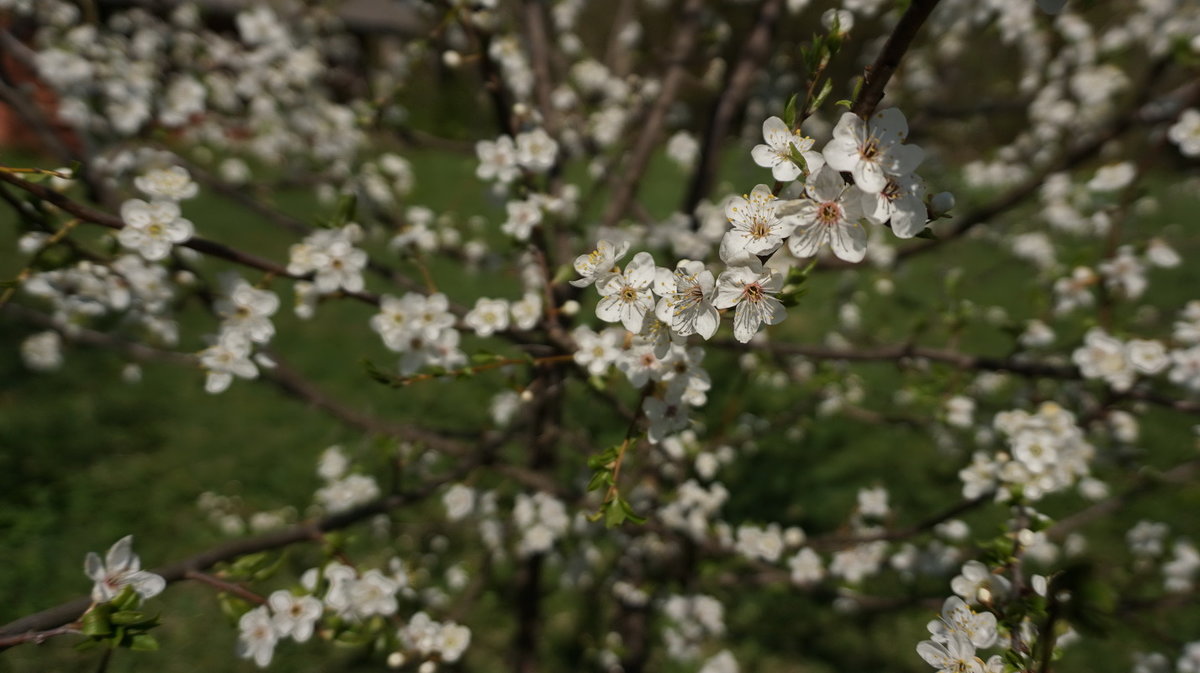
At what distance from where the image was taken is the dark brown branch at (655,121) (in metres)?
2.59

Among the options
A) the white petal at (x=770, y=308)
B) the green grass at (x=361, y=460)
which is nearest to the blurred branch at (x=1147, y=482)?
the green grass at (x=361, y=460)

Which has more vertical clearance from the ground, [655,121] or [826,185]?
[655,121]

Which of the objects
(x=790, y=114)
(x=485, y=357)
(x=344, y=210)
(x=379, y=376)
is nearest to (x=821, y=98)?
(x=790, y=114)

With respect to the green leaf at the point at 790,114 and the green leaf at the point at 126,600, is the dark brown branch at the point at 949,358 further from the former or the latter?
the green leaf at the point at 126,600

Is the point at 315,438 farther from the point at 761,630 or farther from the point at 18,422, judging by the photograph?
the point at 761,630

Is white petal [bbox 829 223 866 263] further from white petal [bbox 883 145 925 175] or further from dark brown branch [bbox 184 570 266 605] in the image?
dark brown branch [bbox 184 570 266 605]

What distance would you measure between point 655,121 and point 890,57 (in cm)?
167

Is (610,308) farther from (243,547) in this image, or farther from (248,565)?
(243,547)

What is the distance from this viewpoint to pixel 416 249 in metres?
2.32

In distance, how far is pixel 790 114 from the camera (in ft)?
3.64

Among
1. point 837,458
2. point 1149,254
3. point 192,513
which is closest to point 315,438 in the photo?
point 192,513

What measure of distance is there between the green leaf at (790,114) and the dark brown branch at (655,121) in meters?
1.42

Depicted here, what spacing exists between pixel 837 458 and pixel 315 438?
419 cm

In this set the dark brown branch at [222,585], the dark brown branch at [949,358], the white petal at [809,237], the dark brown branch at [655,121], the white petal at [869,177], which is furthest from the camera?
the dark brown branch at [655,121]
